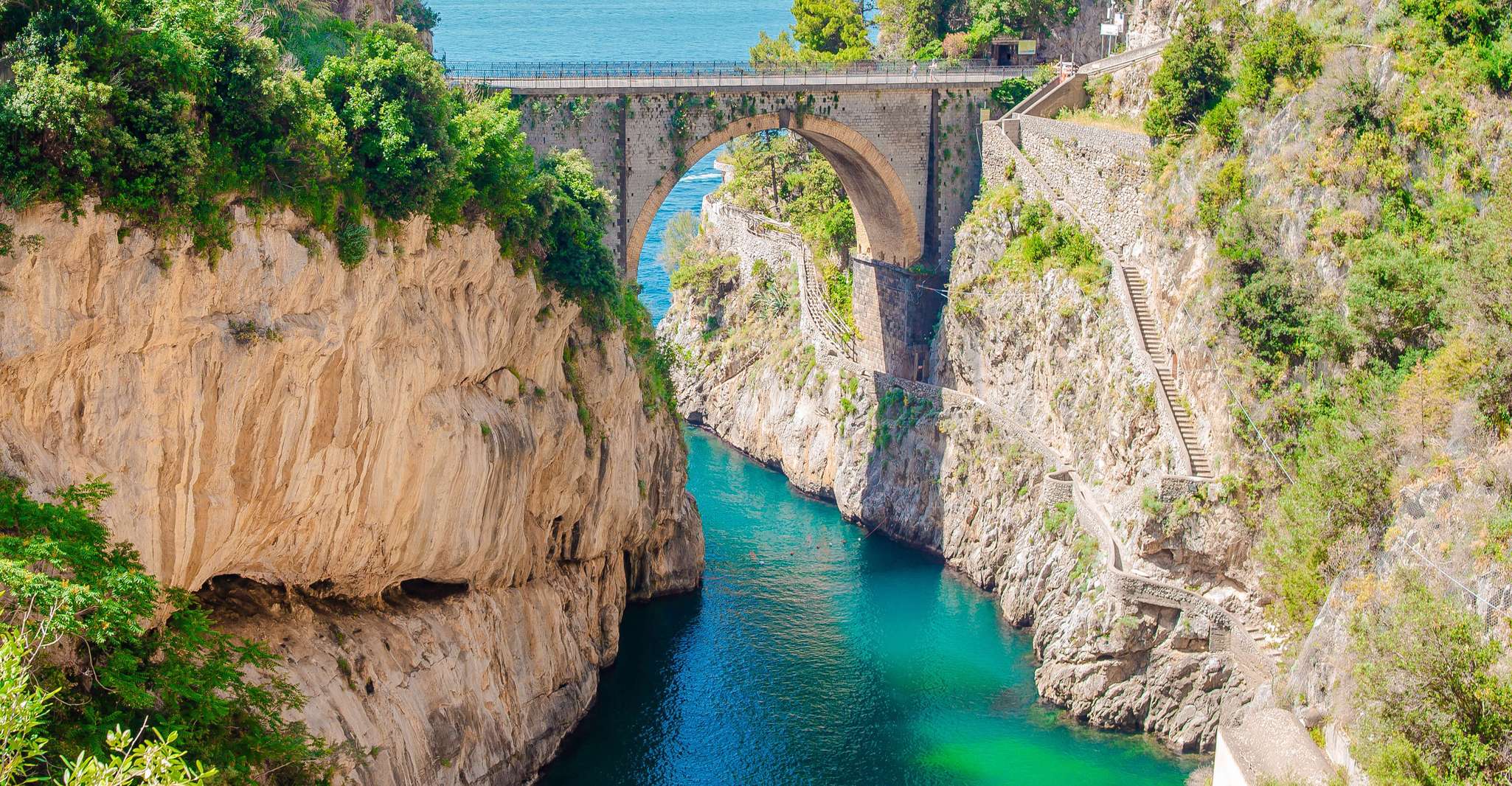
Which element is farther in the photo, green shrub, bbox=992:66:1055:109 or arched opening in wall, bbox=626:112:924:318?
green shrub, bbox=992:66:1055:109

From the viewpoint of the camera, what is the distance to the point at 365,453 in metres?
32.0

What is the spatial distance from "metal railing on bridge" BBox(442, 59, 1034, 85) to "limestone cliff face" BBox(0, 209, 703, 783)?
461 inches

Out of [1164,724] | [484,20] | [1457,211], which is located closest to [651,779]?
[1164,724]

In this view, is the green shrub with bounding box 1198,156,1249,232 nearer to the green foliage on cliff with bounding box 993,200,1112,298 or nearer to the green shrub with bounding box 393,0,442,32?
the green foliage on cliff with bounding box 993,200,1112,298

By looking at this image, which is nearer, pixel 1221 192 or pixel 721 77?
pixel 1221 192

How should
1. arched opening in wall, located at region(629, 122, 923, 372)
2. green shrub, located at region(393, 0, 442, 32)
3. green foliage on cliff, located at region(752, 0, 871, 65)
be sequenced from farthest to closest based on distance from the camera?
green foliage on cliff, located at region(752, 0, 871, 65) → arched opening in wall, located at region(629, 122, 923, 372) → green shrub, located at region(393, 0, 442, 32)

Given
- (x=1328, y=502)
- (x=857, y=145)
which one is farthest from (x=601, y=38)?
(x=1328, y=502)

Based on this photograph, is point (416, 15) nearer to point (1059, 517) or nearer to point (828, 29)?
point (1059, 517)

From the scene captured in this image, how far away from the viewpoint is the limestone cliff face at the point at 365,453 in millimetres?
25328

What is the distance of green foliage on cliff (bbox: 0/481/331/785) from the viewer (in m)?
21.5

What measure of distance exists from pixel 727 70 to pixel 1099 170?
14850 mm

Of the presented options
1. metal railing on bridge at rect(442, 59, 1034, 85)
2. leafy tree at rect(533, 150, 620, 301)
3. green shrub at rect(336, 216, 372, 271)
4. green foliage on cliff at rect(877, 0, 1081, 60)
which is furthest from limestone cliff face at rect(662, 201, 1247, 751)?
green shrub at rect(336, 216, 372, 271)

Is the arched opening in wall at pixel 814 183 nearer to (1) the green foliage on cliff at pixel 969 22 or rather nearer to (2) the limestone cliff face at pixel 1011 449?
(2) the limestone cliff face at pixel 1011 449

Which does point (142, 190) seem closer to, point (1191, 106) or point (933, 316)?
point (1191, 106)
